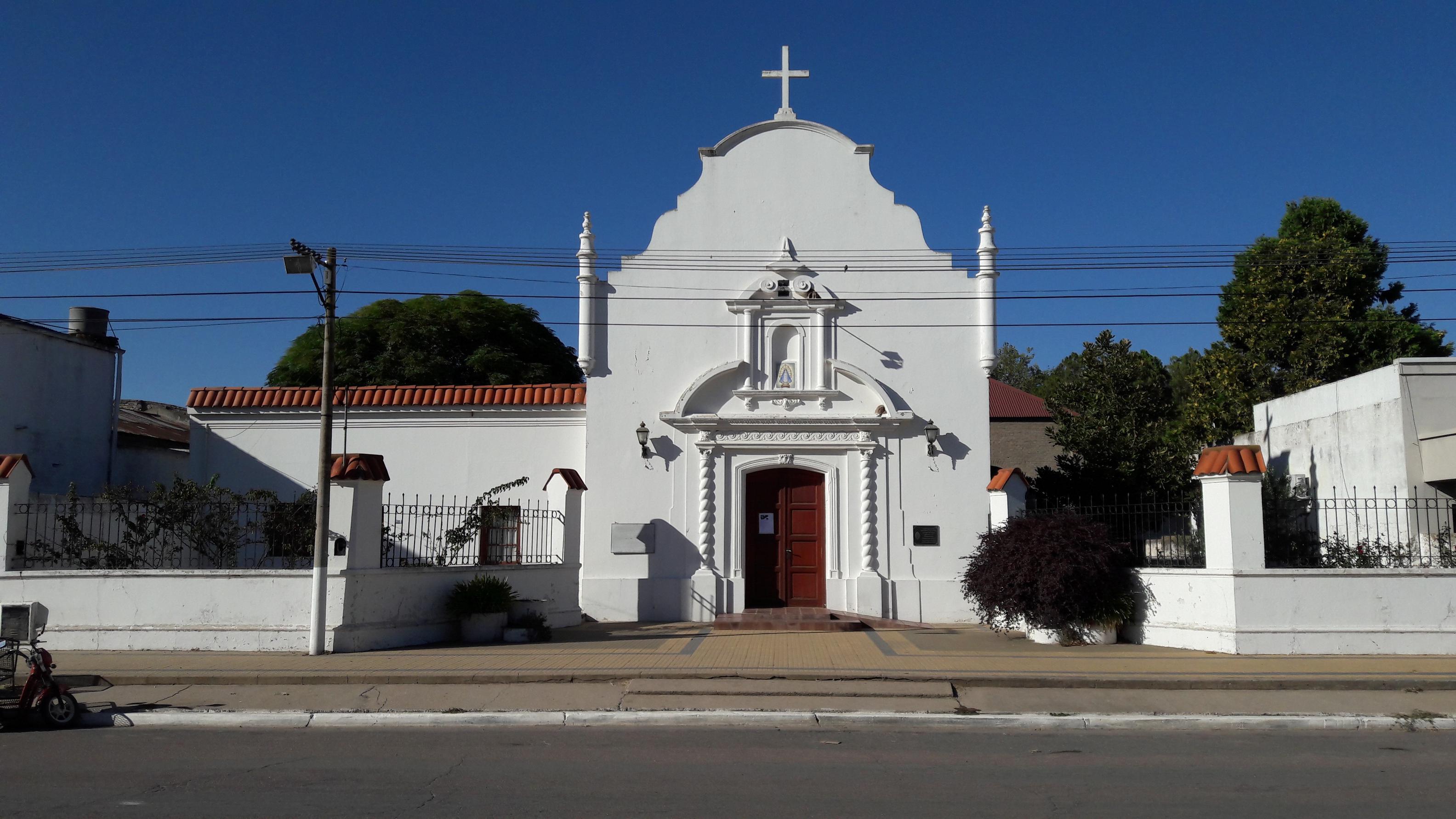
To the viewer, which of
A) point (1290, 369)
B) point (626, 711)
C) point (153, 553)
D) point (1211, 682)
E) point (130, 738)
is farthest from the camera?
point (1290, 369)

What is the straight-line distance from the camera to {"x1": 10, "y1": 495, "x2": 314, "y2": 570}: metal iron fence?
1402 cm

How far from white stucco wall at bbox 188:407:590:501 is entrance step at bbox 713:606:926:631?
13.4ft

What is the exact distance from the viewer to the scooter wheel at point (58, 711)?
9273mm

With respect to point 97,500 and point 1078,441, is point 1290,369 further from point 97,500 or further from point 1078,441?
point 97,500

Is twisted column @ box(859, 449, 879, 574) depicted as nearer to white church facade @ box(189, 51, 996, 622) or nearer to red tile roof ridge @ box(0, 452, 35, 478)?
white church facade @ box(189, 51, 996, 622)

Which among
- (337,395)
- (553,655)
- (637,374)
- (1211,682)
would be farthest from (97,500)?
(1211,682)

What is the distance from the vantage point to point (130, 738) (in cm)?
895

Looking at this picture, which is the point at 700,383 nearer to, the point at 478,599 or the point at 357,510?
the point at 478,599

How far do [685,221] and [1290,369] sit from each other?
54.2ft

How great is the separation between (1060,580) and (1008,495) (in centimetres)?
290

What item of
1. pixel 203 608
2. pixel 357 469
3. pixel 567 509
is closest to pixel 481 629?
pixel 567 509

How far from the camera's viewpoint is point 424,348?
33750 millimetres

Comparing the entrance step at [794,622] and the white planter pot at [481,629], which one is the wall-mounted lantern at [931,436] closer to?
the entrance step at [794,622]

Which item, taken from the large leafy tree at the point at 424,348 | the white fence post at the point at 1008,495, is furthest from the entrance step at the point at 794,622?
the large leafy tree at the point at 424,348
